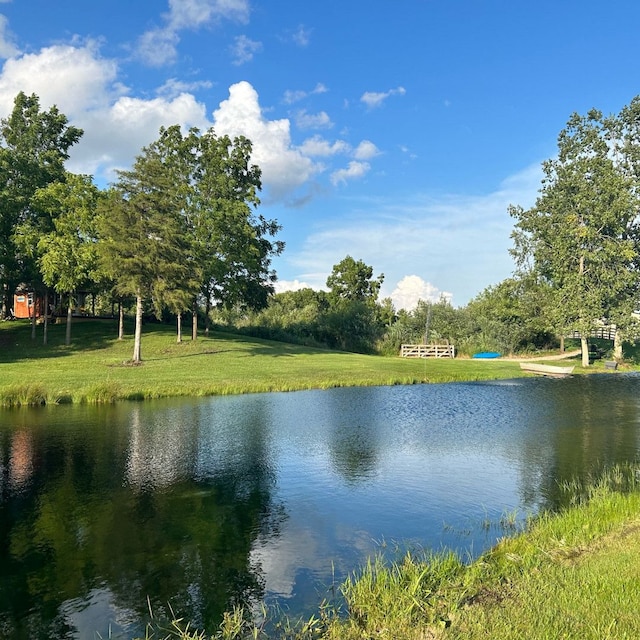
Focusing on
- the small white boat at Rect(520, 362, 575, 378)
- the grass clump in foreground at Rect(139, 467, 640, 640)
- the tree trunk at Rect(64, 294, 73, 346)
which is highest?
the tree trunk at Rect(64, 294, 73, 346)

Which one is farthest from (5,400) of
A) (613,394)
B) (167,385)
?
(613,394)

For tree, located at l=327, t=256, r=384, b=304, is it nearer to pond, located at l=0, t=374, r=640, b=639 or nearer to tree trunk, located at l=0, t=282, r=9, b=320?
tree trunk, located at l=0, t=282, r=9, b=320

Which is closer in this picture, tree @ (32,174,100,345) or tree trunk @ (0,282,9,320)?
tree @ (32,174,100,345)

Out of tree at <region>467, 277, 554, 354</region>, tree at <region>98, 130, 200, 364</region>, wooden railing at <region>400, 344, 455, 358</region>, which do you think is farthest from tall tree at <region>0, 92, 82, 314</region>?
tree at <region>467, 277, 554, 354</region>

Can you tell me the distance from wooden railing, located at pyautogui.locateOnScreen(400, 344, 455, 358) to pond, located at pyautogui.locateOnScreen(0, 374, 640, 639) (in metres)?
34.3

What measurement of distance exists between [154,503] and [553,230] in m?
53.8

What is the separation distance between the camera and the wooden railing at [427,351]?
62156mm

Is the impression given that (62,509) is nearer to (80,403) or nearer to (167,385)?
(80,403)

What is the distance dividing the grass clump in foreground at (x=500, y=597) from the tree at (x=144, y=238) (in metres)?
34.4

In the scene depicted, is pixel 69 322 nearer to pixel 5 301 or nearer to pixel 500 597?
pixel 5 301

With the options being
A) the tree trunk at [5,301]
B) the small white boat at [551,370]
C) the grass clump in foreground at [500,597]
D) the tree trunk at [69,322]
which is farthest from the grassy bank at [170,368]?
the grass clump in foreground at [500,597]

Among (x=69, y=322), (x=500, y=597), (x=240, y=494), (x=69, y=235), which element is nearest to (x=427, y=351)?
(x=69, y=322)

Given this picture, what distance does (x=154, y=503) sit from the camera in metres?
13.0

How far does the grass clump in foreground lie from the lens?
20.2ft
